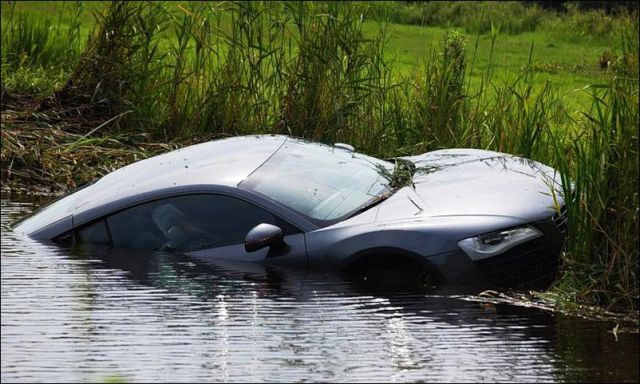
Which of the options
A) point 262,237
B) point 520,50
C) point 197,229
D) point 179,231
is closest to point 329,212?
point 262,237

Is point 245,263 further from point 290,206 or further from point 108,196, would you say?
point 108,196

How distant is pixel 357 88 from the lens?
12.5 meters

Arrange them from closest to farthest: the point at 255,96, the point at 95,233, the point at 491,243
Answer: the point at 491,243
the point at 95,233
the point at 255,96

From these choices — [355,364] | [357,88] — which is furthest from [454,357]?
[357,88]

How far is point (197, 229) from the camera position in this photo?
8352 mm

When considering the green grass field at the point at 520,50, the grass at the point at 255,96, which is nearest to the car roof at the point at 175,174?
the grass at the point at 255,96

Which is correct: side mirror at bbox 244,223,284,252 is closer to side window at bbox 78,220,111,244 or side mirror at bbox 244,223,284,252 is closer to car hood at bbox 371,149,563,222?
car hood at bbox 371,149,563,222

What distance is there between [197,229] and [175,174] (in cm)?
47

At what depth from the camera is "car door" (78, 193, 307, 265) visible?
8.06 metres

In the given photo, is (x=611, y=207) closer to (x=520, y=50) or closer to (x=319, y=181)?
(x=319, y=181)

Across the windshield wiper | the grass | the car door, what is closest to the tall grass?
the windshield wiper

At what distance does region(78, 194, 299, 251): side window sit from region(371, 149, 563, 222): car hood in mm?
713

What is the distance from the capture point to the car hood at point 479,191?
7.88m

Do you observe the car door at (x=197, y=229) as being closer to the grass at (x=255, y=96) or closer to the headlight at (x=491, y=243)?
the headlight at (x=491, y=243)
